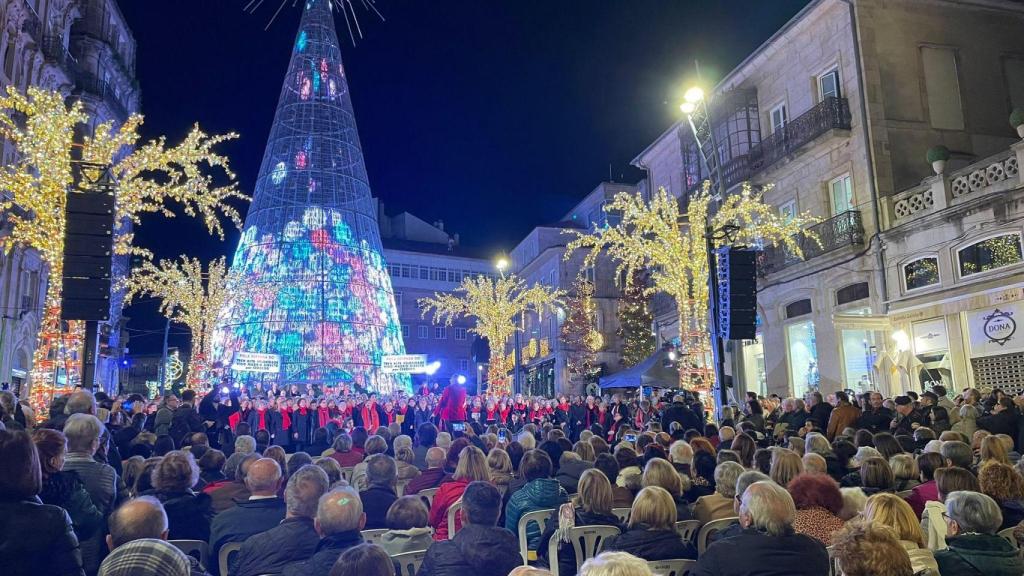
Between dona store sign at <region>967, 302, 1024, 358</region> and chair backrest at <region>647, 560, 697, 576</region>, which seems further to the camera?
dona store sign at <region>967, 302, 1024, 358</region>

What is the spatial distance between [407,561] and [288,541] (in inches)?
30.9

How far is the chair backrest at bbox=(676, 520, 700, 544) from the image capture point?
5930 millimetres

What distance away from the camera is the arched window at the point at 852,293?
21188 mm

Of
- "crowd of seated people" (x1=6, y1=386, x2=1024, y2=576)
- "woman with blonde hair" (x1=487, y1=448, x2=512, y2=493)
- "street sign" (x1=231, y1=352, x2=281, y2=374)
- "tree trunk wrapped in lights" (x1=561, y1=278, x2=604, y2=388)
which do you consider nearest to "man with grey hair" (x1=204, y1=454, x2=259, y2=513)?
"crowd of seated people" (x1=6, y1=386, x2=1024, y2=576)

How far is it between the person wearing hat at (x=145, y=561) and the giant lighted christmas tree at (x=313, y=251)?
2686cm

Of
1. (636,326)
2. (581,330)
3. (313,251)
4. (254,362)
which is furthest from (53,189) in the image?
(581,330)

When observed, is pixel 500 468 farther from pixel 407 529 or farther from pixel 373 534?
pixel 407 529

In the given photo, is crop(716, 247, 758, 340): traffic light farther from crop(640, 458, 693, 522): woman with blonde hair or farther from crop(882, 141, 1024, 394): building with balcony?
crop(882, 141, 1024, 394): building with balcony

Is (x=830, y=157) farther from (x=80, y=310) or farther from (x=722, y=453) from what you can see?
(x=80, y=310)

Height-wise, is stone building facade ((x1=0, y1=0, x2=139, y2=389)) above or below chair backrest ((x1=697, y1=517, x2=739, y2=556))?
above

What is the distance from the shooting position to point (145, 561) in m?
2.80

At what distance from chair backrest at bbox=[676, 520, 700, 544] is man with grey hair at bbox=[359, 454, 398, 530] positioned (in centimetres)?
247

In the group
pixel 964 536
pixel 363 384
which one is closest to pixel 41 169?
pixel 964 536

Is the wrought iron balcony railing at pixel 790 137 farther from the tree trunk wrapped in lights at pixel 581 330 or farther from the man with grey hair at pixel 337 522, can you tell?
the man with grey hair at pixel 337 522
